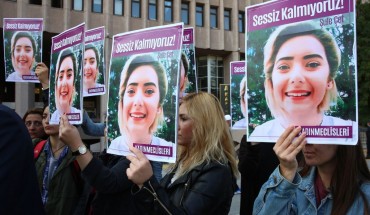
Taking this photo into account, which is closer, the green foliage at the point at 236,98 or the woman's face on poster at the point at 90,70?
the woman's face on poster at the point at 90,70

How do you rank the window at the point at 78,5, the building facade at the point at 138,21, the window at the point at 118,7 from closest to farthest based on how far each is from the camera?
the building facade at the point at 138,21 < the window at the point at 78,5 < the window at the point at 118,7

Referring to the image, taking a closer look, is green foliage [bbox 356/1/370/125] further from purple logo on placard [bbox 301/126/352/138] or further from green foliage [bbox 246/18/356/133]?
purple logo on placard [bbox 301/126/352/138]

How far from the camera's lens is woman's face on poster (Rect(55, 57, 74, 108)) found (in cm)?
333

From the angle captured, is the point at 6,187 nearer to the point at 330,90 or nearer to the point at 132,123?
the point at 132,123

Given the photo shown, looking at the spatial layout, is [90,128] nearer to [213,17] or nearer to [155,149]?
[155,149]

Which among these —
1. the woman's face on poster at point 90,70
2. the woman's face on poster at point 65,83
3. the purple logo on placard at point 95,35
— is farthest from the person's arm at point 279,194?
the purple logo on placard at point 95,35

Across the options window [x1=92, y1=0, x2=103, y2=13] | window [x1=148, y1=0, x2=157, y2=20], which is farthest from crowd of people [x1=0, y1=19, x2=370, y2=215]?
window [x1=148, y1=0, x2=157, y2=20]

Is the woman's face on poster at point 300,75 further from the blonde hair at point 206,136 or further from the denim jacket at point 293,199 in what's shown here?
the blonde hair at point 206,136

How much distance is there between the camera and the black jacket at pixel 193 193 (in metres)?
2.29

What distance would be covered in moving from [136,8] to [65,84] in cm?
2994

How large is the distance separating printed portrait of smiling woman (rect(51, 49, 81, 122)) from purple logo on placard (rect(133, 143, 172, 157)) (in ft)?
3.12

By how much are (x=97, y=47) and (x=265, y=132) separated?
398 centimetres

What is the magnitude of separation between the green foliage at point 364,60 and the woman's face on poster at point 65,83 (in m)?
32.1

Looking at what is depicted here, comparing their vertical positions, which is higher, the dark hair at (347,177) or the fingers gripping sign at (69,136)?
the fingers gripping sign at (69,136)
